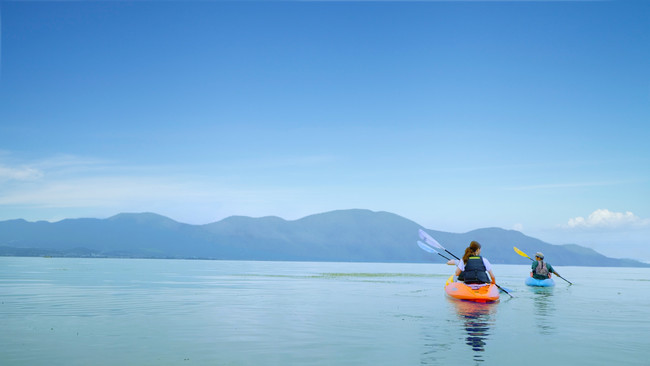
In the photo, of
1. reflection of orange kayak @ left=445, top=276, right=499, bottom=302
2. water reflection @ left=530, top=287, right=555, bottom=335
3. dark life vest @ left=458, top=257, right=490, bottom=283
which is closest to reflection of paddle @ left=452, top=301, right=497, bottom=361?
reflection of orange kayak @ left=445, top=276, right=499, bottom=302

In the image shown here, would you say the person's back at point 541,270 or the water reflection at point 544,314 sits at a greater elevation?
the person's back at point 541,270

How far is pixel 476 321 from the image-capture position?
1666 centimetres

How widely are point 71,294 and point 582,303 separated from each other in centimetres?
2212

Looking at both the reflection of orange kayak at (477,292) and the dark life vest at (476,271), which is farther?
the dark life vest at (476,271)

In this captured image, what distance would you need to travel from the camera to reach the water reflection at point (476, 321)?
12227 mm

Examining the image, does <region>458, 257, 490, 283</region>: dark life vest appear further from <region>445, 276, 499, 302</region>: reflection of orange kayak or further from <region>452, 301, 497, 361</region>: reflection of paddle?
<region>452, 301, 497, 361</region>: reflection of paddle

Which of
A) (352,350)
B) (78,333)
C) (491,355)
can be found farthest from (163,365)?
(491,355)

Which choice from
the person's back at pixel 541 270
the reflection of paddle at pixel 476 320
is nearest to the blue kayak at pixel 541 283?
the person's back at pixel 541 270

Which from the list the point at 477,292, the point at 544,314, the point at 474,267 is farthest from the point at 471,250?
the point at 544,314

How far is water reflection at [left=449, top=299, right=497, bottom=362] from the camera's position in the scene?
1223 centimetres

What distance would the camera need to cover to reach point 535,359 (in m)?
10.9

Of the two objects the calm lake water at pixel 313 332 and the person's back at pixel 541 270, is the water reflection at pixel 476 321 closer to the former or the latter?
the calm lake water at pixel 313 332

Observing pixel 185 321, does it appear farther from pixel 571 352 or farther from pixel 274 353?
pixel 571 352

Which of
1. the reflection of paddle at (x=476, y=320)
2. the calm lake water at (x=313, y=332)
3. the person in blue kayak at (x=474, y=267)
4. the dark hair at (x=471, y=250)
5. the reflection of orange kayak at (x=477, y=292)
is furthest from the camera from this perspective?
the person in blue kayak at (x=474, y=267)
